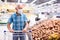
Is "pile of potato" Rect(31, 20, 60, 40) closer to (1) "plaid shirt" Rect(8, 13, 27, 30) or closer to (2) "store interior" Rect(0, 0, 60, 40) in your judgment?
(2) "store interior" Rect(0, 0, 60, 40)

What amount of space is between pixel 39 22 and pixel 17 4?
1.01 feet

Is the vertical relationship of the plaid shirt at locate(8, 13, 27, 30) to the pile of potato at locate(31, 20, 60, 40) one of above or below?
above

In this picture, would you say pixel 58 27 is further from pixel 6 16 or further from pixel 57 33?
pixel 6 16

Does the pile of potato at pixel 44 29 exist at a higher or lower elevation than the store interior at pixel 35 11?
lower

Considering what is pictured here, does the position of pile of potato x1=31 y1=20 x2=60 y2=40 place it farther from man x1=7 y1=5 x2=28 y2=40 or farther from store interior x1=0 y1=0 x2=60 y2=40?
man x1=7 y1=5 x2=28 y2=40

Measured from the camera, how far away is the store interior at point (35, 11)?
192cm

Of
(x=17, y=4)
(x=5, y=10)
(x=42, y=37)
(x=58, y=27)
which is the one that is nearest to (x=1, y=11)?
(x=5, y=10)

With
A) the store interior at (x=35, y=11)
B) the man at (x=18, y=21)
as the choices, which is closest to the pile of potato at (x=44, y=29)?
the store interior at (x=35, y=11)

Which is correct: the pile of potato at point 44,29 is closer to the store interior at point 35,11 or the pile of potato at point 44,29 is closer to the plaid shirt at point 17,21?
the store interior at point 35,11

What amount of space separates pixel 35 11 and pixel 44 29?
0.72 feet

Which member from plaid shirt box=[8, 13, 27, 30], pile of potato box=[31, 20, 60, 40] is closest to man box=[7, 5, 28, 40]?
plaid shirt box=[8, 13, 27, 30]

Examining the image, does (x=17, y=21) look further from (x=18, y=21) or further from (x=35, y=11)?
(x=35, y=11)

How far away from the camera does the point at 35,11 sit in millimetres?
1945

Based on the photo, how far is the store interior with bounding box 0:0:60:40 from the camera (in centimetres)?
192
